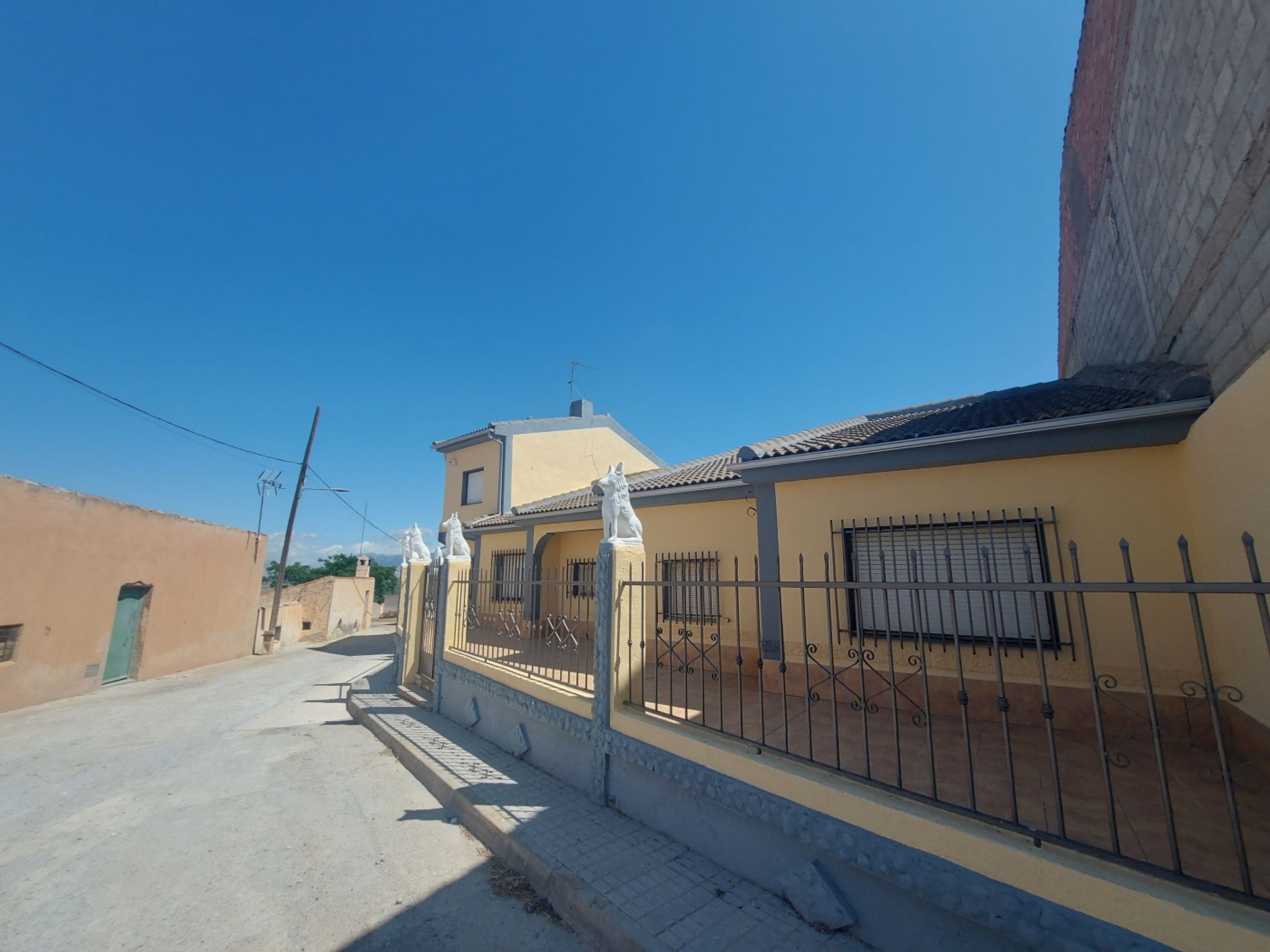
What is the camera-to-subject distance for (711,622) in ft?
24.1

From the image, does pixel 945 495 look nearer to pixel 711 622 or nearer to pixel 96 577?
pixel 711 622

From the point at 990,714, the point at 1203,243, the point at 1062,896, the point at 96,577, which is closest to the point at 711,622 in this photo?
the point at 990,714

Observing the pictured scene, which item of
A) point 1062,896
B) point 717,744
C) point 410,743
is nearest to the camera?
point 1062,896

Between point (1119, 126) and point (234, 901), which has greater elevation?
point (1119, 126)

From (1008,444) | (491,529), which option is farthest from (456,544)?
(1008,444)

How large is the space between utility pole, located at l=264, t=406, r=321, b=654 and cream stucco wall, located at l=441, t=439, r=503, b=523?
6.07 m

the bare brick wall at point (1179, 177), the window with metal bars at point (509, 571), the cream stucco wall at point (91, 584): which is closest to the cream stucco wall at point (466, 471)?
the window with metal bars at point (509, 571)

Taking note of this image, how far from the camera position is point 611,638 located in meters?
4.57

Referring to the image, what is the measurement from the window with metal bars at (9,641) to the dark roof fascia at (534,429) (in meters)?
10.3

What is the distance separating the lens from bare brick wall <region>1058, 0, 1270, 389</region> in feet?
9.14

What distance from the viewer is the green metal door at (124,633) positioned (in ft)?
37.6

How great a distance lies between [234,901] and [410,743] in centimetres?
301

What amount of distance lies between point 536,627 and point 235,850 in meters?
6.28

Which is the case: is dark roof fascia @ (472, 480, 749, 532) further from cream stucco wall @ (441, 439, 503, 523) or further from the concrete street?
cream stucco wall @ (441, 439, 503, 523)
